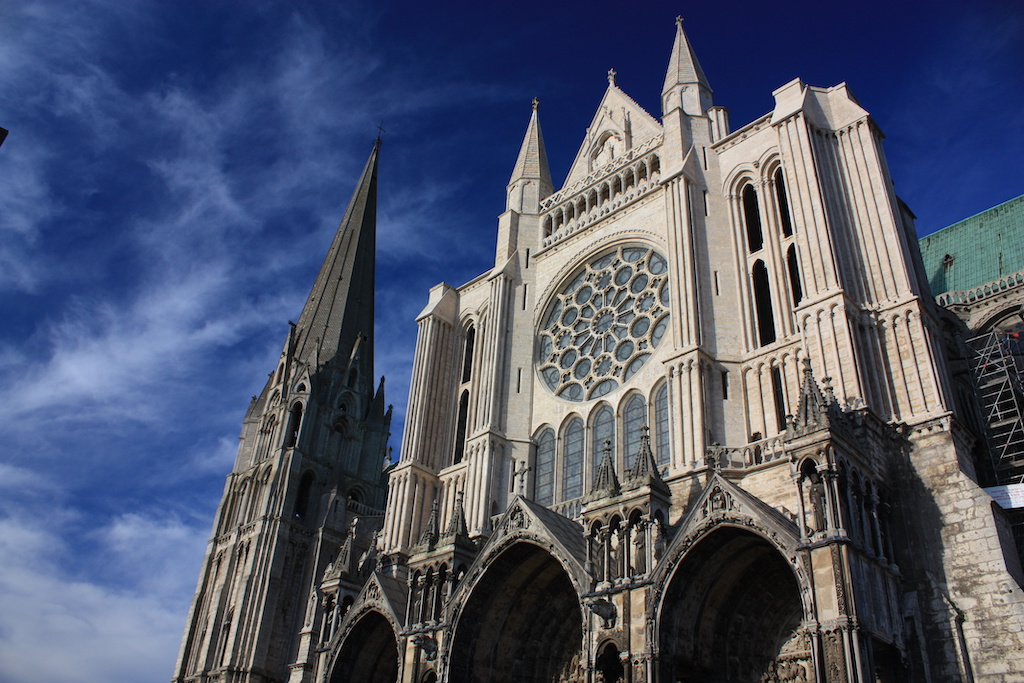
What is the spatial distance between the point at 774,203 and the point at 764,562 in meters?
9.68

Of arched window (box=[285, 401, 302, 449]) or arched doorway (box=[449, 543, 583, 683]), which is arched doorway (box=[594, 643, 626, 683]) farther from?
arched window (box=[285, 401, 302, 449])

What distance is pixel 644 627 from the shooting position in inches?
537

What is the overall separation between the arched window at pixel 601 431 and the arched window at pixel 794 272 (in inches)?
198

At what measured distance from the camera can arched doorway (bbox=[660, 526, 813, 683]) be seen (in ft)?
45.5

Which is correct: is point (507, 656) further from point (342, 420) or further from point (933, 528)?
point (342, 420)

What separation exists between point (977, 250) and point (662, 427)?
17.4m

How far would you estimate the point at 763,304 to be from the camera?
800 inches

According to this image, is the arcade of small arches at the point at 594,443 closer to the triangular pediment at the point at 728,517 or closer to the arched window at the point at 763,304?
the arched window at the point at 763,304

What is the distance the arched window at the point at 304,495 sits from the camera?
35.6 m

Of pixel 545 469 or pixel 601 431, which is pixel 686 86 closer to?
pixel 601 431

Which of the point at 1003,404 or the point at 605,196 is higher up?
the point at 605,196

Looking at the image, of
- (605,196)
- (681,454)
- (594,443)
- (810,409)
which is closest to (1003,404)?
(681,454)

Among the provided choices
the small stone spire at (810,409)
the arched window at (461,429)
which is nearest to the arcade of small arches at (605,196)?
the arched window at (461,429)

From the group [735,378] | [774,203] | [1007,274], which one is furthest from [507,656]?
[1007,274]
